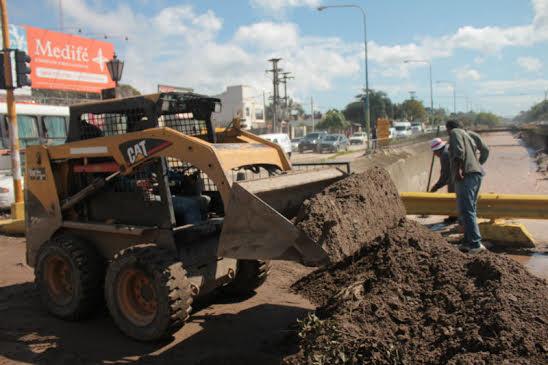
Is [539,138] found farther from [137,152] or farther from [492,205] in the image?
[137,152]

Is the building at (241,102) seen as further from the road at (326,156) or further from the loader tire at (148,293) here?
the loader tire at (148,293)

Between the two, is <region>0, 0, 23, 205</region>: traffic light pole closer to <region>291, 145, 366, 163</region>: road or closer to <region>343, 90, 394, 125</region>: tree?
<region>291, 145, 366, 163</region>: road

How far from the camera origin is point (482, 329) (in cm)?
348

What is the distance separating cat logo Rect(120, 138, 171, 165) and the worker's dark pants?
4.21 metres

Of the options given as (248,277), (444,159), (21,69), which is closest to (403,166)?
(444,159)

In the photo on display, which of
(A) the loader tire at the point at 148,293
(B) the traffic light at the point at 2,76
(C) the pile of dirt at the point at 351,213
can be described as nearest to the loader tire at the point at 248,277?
(A) the loader tire at the point at 148,293

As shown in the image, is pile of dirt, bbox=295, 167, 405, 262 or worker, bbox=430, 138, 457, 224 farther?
worker, bbox=430, 138, 457, 224

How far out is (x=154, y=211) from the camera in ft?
16.8

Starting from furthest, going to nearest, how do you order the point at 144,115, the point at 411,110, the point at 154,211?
the point at 411,110 < the point at 144,115 < the point at 154,211

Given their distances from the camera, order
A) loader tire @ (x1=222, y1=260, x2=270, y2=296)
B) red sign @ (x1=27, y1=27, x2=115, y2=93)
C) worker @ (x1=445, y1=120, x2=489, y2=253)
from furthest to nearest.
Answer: red sign @ (x1=27, y1=27, x2=115, y2=93) → worker @ (x1=445, y1=120, x2=489, y2=253) → loader tire @ (x1=222, y1=260, x2=270, y2=296)

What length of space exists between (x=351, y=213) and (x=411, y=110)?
10526 cm

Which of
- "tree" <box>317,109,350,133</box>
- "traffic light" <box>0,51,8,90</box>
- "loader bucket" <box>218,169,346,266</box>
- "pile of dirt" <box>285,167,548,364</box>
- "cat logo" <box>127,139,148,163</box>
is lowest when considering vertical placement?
"pile of dirt" <box>285,167,548,364</box>

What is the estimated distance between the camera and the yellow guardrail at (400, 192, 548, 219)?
769 cm

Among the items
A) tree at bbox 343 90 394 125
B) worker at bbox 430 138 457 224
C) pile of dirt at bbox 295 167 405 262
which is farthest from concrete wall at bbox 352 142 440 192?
tree at bbox 343 90 394 125
